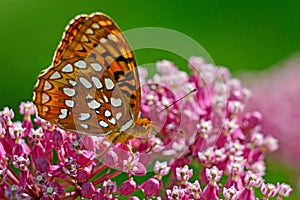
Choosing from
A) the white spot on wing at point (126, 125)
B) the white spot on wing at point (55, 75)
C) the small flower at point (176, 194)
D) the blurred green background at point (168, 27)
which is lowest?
the small flower at point (176, 194)

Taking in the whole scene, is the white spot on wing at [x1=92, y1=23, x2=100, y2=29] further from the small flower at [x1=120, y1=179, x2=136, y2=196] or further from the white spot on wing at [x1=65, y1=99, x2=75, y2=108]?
the small flower at [x1=120, y1=179, x2=136, y2=196]

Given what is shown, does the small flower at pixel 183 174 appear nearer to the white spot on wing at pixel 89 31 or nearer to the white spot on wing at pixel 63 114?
the white spot on wing at pixel 63 114

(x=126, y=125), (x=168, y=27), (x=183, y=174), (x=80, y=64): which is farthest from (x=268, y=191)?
(x=168, y=27)

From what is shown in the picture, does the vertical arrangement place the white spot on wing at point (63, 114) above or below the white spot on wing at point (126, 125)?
below

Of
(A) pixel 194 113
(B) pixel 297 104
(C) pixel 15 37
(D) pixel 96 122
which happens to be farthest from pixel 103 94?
(C) pixel 15 37

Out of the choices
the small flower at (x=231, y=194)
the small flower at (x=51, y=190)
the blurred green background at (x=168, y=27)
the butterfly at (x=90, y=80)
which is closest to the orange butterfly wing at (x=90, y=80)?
the butterfly at (x=90, y=80)

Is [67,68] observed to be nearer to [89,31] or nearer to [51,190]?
[89,31]

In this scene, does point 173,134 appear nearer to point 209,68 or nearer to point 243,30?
point 209,68

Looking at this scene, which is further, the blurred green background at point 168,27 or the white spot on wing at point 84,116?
the blurred green background at point 168,27
